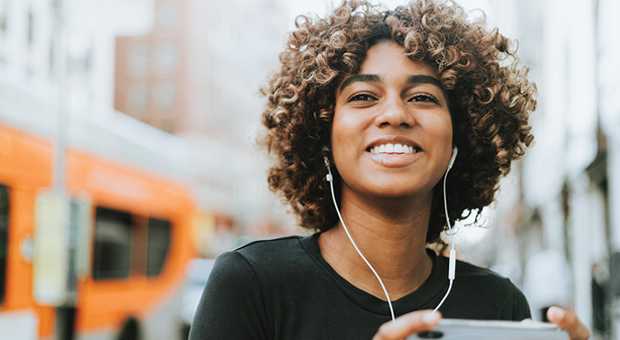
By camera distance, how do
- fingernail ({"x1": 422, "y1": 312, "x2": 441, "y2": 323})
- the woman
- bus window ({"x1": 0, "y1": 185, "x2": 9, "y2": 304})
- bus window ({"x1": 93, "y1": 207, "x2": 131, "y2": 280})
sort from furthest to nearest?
bus window ({"x1": 93, "y1": 207, "x2": 131, "y2": 280}) < bus window ({"x1": 0, "y1": 185, "x2": 9, "y2": 304}) < the woman < fingernail ({"x1": 422, "y1": 312, "x2": 441, "y2": 323})

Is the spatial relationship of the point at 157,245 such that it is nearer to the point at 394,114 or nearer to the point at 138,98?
the point at 394,114

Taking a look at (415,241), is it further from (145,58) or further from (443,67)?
(145,58)

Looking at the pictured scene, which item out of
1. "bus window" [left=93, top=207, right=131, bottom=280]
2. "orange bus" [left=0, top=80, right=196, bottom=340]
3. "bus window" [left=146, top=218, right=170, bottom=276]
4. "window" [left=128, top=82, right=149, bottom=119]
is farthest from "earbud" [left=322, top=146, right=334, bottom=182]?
"window" [left=128, top=82, right=149, bottom=119]

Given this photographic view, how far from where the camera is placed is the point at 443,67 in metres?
1.83

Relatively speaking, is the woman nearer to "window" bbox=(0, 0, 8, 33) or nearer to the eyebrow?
the eyebrow

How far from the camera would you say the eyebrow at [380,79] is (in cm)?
176

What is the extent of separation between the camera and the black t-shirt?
61.7 inches

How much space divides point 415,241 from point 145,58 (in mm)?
50821

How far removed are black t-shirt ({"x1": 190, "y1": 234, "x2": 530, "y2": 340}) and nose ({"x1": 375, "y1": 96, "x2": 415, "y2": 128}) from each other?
1.45 ft

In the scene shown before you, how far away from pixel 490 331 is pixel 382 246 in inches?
25.3

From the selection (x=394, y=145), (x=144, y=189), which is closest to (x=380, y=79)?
(x=394, y=145)

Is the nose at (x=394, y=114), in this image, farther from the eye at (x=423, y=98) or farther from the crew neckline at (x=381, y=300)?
the crew neckline at (x=381, y=300)

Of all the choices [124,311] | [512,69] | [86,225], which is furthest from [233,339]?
[124,311]

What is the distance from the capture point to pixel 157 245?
939 cm
